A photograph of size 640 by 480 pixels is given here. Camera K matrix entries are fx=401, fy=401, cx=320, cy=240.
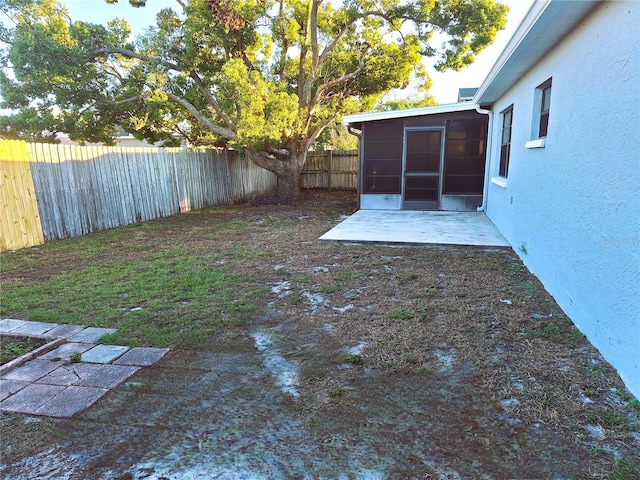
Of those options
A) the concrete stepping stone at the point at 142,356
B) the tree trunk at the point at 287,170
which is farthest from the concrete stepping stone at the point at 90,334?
the tree trunk at the point at 287,170

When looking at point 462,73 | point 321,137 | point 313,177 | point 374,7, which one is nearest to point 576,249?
point 374,7

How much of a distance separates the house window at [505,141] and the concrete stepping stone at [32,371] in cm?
713

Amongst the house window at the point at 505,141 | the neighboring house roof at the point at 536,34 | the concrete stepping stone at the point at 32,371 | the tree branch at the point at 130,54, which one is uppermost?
the tree branch at the point at 130,54

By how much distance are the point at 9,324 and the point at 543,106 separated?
6.24 metres

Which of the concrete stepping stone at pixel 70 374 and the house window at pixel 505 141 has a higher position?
the house window at pixel 505 141

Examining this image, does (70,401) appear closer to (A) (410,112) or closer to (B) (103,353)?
(B) (103,353)

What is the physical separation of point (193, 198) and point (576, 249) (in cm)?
1000

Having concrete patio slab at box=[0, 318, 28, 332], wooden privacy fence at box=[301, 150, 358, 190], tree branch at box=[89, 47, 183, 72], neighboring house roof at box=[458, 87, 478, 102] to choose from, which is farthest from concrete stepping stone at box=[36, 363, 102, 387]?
wooden privacy fence at box=[301, 150, 358, 190]

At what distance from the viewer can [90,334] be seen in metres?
3.20

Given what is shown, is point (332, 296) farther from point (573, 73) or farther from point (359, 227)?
point (359, 227)

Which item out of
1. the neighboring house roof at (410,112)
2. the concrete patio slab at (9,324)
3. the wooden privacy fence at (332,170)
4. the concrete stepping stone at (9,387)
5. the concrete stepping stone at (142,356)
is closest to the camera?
the concrete stepping stone at (9,387)

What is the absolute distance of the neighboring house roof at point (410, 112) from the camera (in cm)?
929

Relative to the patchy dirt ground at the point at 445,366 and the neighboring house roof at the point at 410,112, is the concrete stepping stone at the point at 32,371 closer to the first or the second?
the patchy dirt ground at the point at 445,366

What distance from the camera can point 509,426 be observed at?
2.02 m
